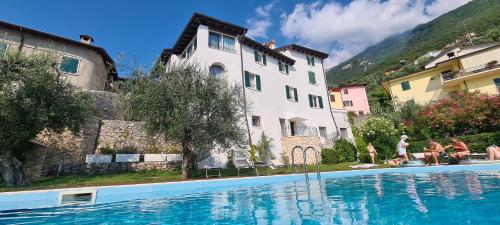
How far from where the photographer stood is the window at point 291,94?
25.8 meters

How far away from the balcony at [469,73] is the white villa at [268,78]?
15797mm

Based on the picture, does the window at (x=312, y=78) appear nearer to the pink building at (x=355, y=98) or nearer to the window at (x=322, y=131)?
the window at (x=322, y=131)

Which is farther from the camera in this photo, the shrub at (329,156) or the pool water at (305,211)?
the shrub at (329,156)

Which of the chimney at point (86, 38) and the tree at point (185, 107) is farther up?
the chimney at point (86, 38)

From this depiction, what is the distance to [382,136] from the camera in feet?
75.4

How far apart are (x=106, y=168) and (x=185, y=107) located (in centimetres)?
636

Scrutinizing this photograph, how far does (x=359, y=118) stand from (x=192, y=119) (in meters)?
30.8

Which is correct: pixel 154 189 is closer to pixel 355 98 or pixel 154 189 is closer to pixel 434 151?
pixel 434 151

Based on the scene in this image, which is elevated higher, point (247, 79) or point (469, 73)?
point (469, 73)

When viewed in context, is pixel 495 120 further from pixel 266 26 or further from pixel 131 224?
pixel 131 224

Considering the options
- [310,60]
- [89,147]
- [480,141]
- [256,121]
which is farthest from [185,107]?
[310,60]

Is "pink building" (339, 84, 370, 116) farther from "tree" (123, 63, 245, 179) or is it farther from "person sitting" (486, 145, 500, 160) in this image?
"tree" (123, 63, 245, 179)

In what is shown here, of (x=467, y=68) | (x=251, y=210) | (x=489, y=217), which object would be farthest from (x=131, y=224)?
(x=467, y=68)

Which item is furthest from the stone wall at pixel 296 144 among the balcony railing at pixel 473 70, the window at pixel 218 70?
the balcony railing at pixel 473 70
